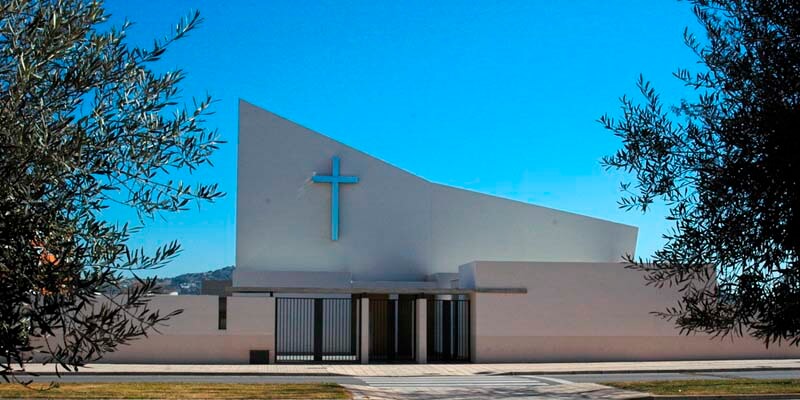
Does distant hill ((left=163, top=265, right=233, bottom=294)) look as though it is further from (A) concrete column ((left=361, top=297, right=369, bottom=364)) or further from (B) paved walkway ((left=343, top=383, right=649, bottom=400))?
(B) paved walkway ((left=343, top=383, right=649, bottom=400))

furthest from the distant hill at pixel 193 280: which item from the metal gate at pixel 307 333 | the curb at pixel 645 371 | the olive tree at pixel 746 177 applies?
the olive tree at pixel 746 177

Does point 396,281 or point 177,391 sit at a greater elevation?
point 396,281

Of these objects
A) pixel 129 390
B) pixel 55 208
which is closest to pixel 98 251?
pixel 55 208

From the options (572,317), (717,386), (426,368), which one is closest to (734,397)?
(717,386)

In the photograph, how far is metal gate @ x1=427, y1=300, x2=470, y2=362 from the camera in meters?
28.4

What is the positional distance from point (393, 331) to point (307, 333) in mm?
2954

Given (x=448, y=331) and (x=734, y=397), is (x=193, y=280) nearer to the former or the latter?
(x=448, y=331)

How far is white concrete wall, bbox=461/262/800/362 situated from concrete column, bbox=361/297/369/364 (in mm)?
3481

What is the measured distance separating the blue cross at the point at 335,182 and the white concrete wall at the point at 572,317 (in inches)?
269

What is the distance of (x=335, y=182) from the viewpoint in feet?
111

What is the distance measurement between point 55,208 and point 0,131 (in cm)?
66

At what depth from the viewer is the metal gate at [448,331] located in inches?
1118

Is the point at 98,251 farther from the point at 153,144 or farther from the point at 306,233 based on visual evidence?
the point at 306,233

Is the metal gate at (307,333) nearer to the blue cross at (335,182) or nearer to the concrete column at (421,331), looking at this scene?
the concrete column at (421,331)
